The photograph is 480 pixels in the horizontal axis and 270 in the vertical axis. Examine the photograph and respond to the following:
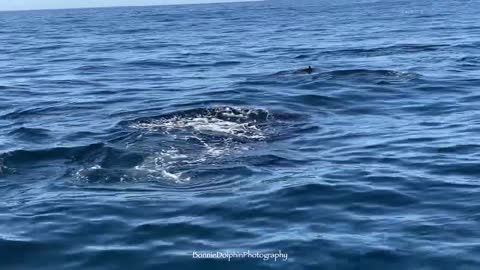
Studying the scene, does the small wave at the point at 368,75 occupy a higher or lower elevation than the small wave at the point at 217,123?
lower

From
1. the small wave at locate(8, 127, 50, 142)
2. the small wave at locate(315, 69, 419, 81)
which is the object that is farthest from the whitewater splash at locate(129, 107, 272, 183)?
the small wave at locate(315, 69, 419, 81)

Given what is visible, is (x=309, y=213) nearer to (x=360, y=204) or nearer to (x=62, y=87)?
(x=360, y=204)

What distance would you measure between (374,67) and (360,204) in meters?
19.0

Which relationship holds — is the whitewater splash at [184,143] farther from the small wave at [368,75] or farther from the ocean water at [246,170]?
the small wave at [368,75]

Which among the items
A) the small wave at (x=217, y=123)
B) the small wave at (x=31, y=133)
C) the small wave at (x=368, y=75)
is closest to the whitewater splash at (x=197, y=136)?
the small wave at (x=217, y=123)

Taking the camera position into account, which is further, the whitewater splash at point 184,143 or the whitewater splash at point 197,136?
the whitewater splash at point 197,136

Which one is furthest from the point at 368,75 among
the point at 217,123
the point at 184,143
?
the point at 184,143

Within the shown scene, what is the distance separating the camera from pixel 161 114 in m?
21.0

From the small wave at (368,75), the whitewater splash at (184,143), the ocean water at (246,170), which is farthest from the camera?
the small wave at (368,75)

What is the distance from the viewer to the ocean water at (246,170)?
11.1m

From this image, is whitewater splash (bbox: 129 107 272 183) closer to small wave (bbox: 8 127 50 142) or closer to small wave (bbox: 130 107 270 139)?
small wave (bbox: 130 107 270 139)

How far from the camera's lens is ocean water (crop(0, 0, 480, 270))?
11070 mm

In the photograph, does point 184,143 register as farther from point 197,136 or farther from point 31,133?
point 31,133

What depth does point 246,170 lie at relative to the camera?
14914 mm
